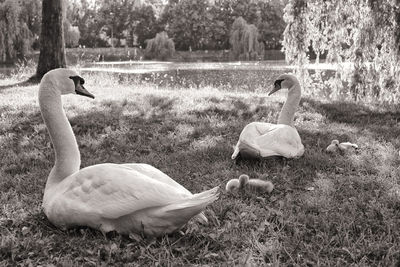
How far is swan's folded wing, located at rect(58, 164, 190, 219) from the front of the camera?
10.0 ft

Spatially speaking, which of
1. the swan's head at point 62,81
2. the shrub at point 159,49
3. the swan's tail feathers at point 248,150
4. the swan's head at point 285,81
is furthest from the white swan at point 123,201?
the shrub at point 159,49

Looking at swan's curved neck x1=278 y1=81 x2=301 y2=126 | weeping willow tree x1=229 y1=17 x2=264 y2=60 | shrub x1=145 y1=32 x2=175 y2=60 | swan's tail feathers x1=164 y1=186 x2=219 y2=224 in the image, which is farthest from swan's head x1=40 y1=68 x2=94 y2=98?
shrub x1=145 y1=32 x2=175 y2=60

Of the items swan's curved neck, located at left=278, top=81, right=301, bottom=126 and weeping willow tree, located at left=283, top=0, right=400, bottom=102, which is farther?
weeping willow tree, located at left=283, top=0, right=400, bottom=102

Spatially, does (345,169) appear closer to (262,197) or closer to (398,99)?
(262,197)

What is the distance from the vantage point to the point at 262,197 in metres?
4.27

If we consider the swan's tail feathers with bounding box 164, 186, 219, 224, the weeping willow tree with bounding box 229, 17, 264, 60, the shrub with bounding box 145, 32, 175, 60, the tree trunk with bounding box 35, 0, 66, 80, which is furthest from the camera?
the shrub with bounding box 145, 32, 175, 60

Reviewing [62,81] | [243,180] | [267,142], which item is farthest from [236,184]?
[62,81]

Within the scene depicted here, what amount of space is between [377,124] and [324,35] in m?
3.23

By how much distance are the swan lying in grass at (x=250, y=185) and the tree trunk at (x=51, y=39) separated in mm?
9785

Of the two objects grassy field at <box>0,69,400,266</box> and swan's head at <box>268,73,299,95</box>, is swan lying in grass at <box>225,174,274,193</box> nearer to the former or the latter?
grassy field at <box>0,69,400,266</box>

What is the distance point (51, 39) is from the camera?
12734 millimetres

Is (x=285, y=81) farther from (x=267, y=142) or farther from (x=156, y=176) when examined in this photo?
(x=156, y=176)

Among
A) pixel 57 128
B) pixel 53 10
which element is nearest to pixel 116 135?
pixel 57 128

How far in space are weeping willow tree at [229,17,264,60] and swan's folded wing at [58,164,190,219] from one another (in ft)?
114
